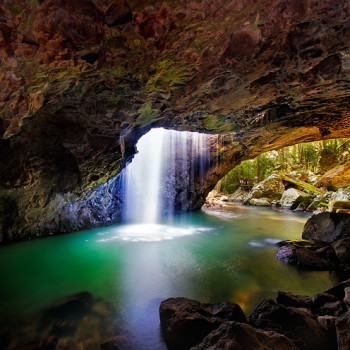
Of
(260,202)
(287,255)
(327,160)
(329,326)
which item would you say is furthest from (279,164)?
(329,326)

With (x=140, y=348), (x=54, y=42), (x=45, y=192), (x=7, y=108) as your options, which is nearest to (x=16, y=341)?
(x=140, y=348)

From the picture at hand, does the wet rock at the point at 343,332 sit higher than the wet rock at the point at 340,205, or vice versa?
the wet rock at the point at 340,205

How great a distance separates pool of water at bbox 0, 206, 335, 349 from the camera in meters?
3.15

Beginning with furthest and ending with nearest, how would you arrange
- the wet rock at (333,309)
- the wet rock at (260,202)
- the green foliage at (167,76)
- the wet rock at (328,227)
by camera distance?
the wet rock at (260,202) → the wet rock at (328,227) → the green foliage at (167,76) → the wet rock at (333,309)

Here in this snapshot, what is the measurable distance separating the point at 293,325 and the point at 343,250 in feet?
11.5

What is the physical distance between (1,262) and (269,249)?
710cm

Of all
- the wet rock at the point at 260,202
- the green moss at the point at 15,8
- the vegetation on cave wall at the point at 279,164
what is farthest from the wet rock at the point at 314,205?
the green moss at the point at 15,8

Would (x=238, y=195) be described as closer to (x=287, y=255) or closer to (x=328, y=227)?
(x=328, y=227)

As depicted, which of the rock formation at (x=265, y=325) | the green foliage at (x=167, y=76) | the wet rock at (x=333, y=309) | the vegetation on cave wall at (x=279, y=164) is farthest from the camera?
the vegetation on cave wall at (x=279, y=164)

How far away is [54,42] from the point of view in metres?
2.42

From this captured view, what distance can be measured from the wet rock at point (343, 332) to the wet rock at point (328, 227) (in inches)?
182

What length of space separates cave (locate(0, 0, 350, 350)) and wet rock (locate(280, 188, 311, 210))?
9.04 m

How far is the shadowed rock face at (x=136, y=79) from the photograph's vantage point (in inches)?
92.1

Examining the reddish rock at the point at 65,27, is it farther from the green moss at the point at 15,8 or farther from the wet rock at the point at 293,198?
the wet rock at the point at 293,198
